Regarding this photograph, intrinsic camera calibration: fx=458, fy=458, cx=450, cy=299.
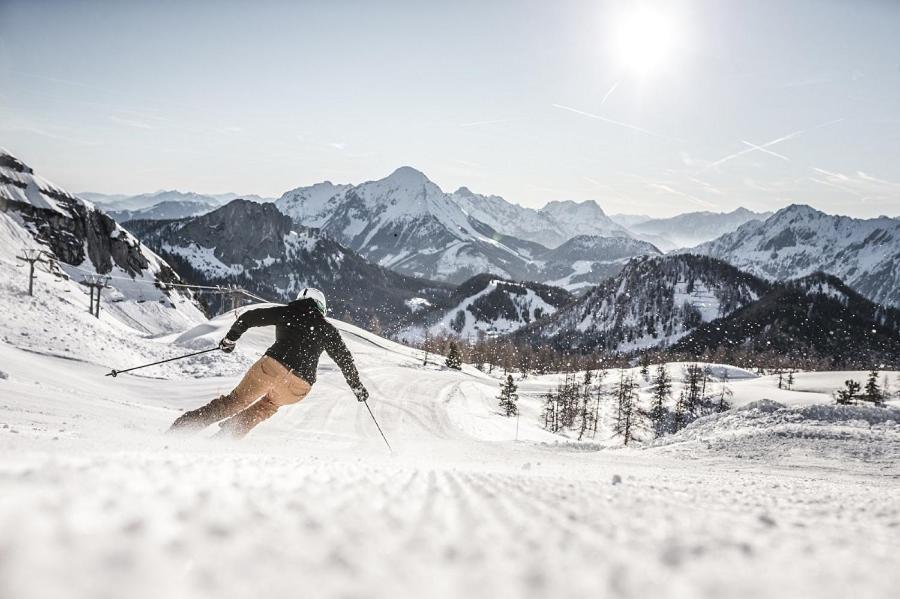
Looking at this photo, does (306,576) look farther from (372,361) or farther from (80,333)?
(372,361)

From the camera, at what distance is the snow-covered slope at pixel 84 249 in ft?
223

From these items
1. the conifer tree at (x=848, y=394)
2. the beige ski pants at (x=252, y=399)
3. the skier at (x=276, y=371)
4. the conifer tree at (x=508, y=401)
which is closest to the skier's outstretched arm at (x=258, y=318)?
the skier at (x=276, y=371)

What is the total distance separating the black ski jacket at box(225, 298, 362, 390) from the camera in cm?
657

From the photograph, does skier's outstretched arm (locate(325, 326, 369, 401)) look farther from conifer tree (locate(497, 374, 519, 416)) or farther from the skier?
conifer tree (locate(497, 374, 519, 416))

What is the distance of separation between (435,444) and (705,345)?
691 ft

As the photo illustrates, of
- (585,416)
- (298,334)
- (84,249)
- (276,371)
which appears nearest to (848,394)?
(585,416)

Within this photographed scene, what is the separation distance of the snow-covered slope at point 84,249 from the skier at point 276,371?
66541 millimetres

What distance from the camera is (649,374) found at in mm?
105000

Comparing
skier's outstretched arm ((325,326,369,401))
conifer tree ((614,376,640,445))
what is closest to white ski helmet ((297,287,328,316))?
skier's outstretched arm ((325,326,369,401))

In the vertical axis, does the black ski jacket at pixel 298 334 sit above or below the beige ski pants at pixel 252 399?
above

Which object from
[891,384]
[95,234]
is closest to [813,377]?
[891,384]

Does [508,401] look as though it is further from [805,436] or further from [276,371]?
[276,371]

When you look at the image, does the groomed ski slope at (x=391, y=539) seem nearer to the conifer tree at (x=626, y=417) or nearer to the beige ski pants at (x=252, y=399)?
the beige ski pants at (x=252, y=399)

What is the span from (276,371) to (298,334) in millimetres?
600
